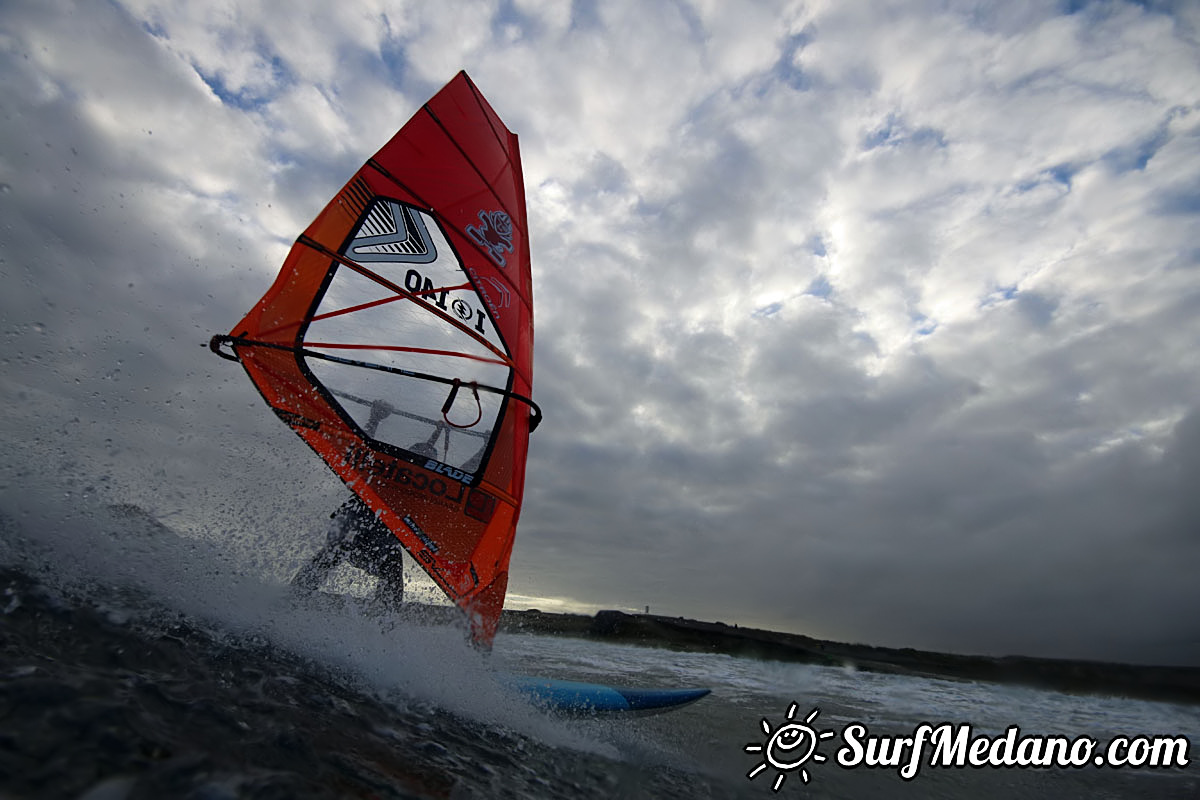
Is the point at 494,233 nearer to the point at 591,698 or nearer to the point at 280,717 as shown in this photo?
the point at 591,698

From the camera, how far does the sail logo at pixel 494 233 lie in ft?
25.7

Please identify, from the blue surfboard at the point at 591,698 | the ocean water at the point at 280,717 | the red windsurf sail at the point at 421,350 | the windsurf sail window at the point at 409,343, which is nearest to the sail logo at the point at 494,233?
the red windsurf sail at the point at 421,350

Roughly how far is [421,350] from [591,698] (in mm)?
4420

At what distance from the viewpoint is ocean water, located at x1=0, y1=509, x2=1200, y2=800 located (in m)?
1.55

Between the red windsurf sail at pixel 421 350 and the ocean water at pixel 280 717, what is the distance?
1282 mm

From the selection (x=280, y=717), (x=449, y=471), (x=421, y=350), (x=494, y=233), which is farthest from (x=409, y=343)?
(x=280, y=717)

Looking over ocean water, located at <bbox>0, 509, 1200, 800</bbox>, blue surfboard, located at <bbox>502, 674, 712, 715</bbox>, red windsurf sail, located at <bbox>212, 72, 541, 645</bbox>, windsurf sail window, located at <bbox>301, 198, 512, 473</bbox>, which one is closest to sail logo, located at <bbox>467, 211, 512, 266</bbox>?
red windsurf sail, located at <bbox>212, 72, 541, 645</bbox>

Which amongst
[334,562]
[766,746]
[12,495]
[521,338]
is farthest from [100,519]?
[766,746]

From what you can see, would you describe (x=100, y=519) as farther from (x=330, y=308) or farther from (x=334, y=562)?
(x=330, y=308)

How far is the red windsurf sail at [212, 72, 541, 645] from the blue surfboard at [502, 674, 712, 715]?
1.26 metres

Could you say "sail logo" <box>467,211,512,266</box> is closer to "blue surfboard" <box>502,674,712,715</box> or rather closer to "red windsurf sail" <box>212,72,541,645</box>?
"red windsurf sail" <box>212,72,541,645</box>

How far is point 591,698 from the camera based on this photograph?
5.83 m

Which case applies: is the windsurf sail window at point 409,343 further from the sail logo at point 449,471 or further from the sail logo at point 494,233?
the sail logo at point 494,233

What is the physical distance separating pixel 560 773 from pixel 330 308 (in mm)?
5421
